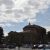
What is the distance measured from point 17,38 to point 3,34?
4.46 metres

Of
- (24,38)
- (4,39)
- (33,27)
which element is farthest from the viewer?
(33,27)

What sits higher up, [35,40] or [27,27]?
[27,27]

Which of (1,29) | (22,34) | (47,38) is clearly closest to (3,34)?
(1,29)

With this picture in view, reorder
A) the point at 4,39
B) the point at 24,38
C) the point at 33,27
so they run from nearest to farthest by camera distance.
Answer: the point at 4,39 → the point at 24,38 → the point at 33,27

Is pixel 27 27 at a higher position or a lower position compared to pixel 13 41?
higher

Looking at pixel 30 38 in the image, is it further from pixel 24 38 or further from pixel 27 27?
pixel 27 27

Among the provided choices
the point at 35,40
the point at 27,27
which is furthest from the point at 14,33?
the point at 27,27

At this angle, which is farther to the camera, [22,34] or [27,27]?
[27,27]

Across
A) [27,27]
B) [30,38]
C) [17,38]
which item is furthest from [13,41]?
[27,27]

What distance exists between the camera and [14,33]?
209 feet

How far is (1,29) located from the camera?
202ft

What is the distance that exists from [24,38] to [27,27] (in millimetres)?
12421

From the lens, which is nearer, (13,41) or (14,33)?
(13,41)

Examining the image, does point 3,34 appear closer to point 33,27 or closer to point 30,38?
point 30,38
